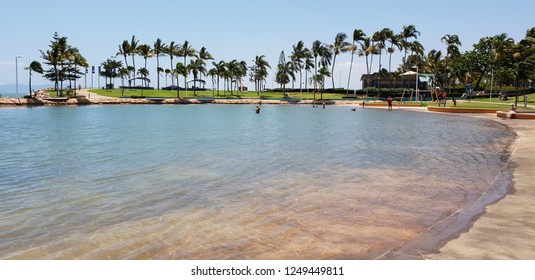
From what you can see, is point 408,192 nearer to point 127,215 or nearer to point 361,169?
point 361,169

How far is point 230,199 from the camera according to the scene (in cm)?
1086

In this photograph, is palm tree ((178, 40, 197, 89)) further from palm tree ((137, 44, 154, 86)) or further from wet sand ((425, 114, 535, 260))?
wet sand ((425, 114, 535, 260))

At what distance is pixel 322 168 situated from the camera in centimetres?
1562

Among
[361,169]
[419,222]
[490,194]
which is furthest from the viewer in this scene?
[361,169]

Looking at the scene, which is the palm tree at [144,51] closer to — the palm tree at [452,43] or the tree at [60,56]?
the tree at [60,56]

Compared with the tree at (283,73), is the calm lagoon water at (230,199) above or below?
below

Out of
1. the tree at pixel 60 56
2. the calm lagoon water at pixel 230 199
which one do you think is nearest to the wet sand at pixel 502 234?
the calm lagoon water at pixel 230 199

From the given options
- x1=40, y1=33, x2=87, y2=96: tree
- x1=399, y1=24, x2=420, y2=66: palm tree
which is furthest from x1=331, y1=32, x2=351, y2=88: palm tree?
x1=40, y1=33, x2=87, y2=96: tree

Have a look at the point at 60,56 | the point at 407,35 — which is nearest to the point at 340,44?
the point at 407,35

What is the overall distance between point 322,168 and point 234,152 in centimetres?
622

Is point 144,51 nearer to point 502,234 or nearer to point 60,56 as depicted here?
point 60,56

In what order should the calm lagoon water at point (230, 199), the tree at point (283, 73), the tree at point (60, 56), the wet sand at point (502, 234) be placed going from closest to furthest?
the wet sand at point (502, 234), the calm lagoon water at point (230, 199), the tree at point (60, 56), the tree at point (283, 73)

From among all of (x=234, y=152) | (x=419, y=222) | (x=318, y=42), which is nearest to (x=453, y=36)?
(x=318, y=42)

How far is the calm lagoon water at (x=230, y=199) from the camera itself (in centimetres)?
738
